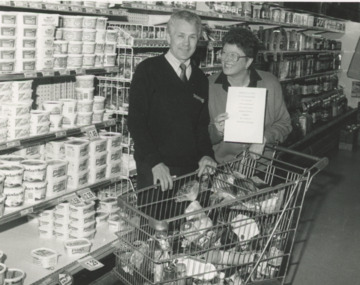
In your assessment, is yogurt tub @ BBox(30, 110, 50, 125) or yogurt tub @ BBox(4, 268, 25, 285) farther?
yogurt tub @ BBox(30, 110, 50, 125)

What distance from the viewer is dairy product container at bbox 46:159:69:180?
3.26 m

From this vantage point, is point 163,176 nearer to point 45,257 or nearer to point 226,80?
point 226,80

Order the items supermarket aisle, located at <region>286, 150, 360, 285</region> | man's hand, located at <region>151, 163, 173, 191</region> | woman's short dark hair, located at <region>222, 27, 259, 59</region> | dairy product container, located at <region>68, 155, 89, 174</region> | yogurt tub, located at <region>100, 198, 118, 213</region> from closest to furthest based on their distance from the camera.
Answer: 1. man's hand, located at <region>151, 163, 173, 191</region>
2. woman's short dark hair, located at <region>222, 27, 259, 59</region>
3. dairy product container, located at <region>68, 155, 89, 174</region>
4. yogurt tub, located at <region>100, 198, 118, 213</region>
5. supermarket aisle, located at <region>286, 150, 360, 285</region>

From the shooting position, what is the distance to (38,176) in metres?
3.17

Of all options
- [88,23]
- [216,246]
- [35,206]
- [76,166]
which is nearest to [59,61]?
[88,23]

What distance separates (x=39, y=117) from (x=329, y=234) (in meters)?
3.27

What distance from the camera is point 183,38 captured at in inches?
114

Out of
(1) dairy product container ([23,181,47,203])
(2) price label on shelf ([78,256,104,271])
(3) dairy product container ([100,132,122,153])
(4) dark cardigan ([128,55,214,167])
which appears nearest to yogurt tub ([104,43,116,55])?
(3) dairy product container ([100,132,122,153])

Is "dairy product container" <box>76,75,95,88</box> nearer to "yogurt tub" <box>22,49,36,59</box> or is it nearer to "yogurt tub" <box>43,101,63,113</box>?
"yogurt tub" <box>43,101,63,113</box>

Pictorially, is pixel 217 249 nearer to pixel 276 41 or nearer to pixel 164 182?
pixel 164 182

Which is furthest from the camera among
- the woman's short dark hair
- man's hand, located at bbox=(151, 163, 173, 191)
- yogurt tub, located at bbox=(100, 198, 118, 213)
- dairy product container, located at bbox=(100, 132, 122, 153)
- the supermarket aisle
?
the supermarket aisle

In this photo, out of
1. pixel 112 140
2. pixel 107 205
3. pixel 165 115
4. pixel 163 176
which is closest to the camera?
pixel 163 176

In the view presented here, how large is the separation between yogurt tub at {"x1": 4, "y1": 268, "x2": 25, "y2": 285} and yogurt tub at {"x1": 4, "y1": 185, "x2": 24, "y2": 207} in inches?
15.1

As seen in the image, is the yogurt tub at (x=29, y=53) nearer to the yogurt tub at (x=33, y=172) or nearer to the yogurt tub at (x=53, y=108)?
the yogurt tub at (x=53, y=108)
